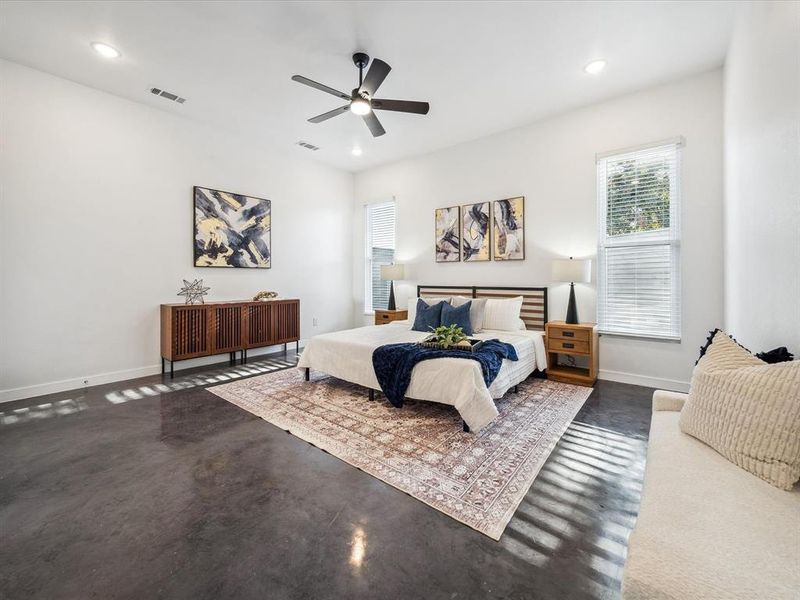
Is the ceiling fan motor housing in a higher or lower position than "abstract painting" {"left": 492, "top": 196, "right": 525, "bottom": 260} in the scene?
higher

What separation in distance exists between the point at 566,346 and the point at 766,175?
2.50 metres

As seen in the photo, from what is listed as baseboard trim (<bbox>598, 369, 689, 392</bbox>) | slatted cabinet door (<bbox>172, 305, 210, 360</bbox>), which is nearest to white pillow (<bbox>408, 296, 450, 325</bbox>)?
baseboard trim (<bbox>598, 369, 689, 392</bbox>)

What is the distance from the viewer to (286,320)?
18.2ft

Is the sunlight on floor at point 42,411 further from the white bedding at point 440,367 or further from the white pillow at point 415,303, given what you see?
the white pillow at point 415,303

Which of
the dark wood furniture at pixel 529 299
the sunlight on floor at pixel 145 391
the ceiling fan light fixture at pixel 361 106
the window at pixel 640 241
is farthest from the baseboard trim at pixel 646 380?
the sunlight on floor at pixel 145 391

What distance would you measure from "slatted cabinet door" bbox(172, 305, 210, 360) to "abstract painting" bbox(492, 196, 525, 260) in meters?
4.08

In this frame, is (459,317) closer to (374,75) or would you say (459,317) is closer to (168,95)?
(374,75)

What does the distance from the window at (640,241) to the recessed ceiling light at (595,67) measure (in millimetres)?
970

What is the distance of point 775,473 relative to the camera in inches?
44.0

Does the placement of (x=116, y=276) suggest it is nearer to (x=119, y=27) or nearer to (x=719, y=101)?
(x=119, y=27)

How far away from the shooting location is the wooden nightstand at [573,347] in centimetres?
391

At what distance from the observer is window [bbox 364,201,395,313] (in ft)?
21.4

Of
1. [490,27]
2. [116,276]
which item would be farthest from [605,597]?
[116,276]

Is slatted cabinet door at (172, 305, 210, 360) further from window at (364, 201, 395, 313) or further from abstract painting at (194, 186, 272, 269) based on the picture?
window at (364, 201, 395, 313)
